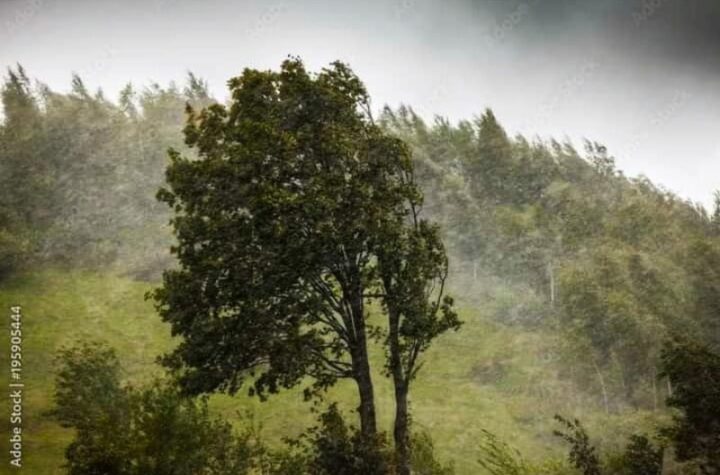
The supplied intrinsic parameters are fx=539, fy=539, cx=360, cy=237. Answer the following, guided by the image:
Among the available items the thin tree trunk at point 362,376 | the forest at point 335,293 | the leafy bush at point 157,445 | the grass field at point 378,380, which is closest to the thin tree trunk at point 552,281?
the forest at point 335,293

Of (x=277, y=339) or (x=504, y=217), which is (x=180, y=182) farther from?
(x=504, y=217)

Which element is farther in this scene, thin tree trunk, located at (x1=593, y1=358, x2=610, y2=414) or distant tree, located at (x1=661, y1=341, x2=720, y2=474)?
thin tree trunk, located at (x1=593, y1=358, x2=610, y2=414)

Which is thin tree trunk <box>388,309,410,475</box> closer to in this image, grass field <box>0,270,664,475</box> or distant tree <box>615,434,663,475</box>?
distant tree <box>615,434,663,475</box>

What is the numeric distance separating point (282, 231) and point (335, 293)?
198 inches

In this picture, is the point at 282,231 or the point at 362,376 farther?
the point at 362,376

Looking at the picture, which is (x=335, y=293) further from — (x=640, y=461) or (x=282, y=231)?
(x=640, y=461)

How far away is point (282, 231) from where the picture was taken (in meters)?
17.3

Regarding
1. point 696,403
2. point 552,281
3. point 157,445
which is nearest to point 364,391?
point 157,445

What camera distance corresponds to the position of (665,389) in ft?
181

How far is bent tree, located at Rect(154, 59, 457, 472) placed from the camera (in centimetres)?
1819

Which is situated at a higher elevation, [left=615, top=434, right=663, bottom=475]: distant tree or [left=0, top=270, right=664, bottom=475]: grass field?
[left=0, top=270, right=664, bottom=475]: grass field

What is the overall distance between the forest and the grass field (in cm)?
32

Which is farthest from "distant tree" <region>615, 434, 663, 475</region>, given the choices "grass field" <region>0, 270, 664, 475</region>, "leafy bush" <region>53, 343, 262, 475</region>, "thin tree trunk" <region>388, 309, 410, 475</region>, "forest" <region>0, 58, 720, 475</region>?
"grass field" <region>0, 270, 664, 475</region>

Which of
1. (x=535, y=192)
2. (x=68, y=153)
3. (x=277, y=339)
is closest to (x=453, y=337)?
(x=535, y=192)
